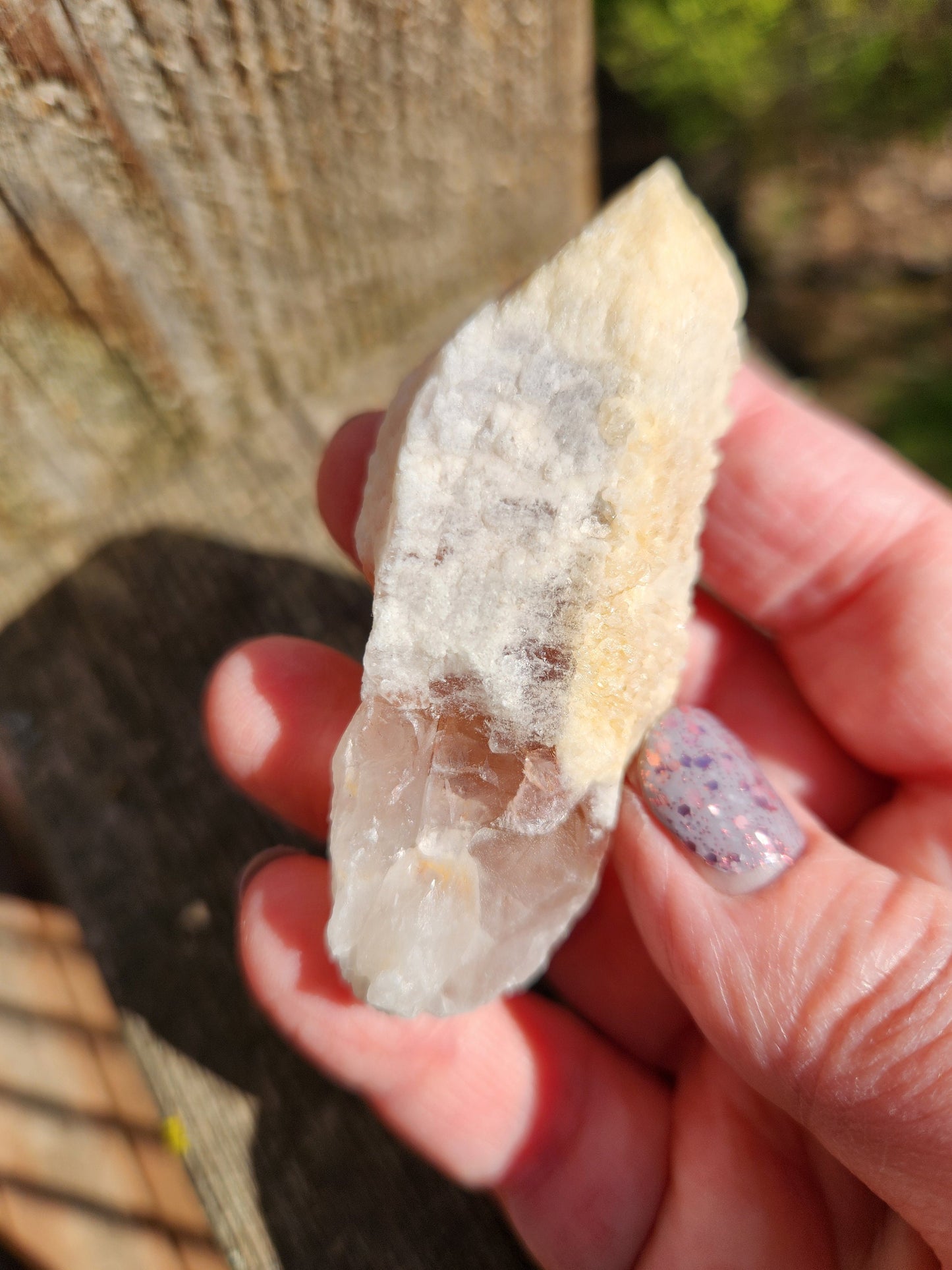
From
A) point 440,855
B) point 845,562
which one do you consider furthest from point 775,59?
point 440,855

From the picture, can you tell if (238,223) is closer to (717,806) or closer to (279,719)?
(279,719)

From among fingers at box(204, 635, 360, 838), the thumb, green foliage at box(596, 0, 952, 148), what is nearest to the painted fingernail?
the thumb

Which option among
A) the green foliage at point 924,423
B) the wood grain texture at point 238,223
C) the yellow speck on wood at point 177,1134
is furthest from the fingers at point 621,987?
the green foliage at point 924,423

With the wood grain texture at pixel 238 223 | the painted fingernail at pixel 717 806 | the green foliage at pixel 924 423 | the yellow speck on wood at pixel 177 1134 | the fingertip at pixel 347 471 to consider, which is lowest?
the green foliage at pixel 924 423

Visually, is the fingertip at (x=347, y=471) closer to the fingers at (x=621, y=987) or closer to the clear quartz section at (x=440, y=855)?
the clear quartz section at (x=440, y=855)

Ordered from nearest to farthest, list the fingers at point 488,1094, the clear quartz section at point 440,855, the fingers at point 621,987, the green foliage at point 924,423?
1. the clear quartz section at point 440,855
2. the fingers at point 488,1094
3. the fingers at point 621,987
4. the green foliage at point 924,423

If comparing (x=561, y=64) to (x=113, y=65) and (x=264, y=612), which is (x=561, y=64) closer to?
(x=113, y=65)
